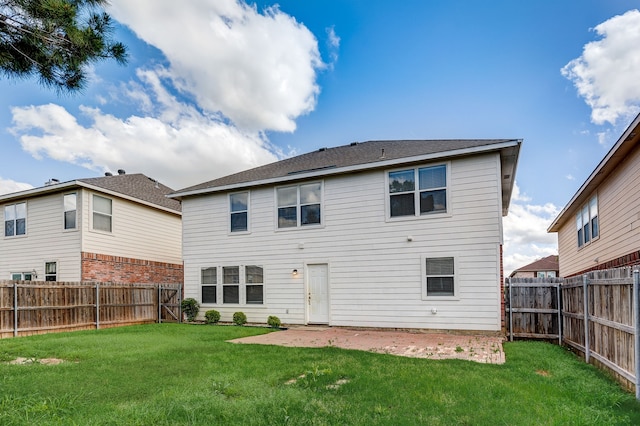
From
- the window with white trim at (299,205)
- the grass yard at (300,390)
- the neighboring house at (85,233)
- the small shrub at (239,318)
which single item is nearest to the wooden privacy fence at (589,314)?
the grass yard at (300,390)

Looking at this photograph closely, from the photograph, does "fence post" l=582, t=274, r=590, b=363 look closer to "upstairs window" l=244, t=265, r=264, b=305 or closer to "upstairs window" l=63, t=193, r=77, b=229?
"upstairs window" l=244, t=265, r=264, b=305

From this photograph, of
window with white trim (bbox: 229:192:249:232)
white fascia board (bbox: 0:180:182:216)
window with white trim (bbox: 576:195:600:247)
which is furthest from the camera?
white fascia board (bbox: 0:180:182:216)

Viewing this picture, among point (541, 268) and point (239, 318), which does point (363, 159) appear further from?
point (541, 268)

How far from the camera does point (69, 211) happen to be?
14.8 metres

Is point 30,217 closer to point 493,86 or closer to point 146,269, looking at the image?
point 146,269

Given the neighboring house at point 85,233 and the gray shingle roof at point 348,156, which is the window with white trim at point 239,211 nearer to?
the gray shingle roof at point 348,156

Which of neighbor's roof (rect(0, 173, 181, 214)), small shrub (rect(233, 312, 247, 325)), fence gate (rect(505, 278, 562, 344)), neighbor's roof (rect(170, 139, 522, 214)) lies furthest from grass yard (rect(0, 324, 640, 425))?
neighbor's roof (rect(0, 173, 181, 214))

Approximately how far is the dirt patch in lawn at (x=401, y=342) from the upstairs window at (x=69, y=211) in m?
9.64

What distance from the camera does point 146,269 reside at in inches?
667

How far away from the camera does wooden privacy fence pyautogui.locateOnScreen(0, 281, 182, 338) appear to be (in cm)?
1058

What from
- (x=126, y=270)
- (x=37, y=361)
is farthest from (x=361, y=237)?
(x=126, y=270)

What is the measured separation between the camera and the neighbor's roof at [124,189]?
1460 centimetres

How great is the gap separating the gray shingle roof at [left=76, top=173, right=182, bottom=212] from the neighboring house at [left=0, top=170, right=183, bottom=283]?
6 cm

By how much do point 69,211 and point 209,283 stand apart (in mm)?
6421
